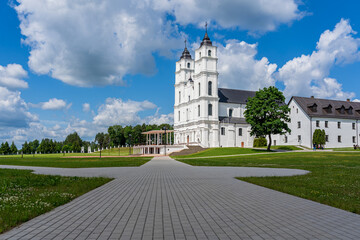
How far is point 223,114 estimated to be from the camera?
2805 inches

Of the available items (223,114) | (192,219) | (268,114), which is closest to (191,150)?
(223,114)

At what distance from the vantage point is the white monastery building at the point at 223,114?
186ft

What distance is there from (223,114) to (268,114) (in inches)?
875

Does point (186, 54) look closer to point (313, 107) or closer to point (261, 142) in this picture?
point (261, 142)

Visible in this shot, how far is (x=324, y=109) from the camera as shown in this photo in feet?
191

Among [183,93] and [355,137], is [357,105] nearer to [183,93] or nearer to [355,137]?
[355,137]

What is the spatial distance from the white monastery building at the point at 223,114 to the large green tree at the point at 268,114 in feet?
31.4

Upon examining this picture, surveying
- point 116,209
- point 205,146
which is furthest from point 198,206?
point 205,146

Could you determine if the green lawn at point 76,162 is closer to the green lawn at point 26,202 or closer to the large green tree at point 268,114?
the green lawn at point 26,202

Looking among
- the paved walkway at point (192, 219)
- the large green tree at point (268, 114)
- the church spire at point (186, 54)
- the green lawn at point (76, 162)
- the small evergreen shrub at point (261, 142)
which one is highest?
the church spire at point (186, 54)

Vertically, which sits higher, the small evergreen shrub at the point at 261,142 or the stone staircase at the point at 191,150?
the small evergreen shrub at the point at 261,142

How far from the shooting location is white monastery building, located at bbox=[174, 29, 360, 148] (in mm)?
56656

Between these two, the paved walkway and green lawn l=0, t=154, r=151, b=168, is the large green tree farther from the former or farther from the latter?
the paved walkway

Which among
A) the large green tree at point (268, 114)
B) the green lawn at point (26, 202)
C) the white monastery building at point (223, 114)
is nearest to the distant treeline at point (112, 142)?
the white monastery building at point (223, 114)
